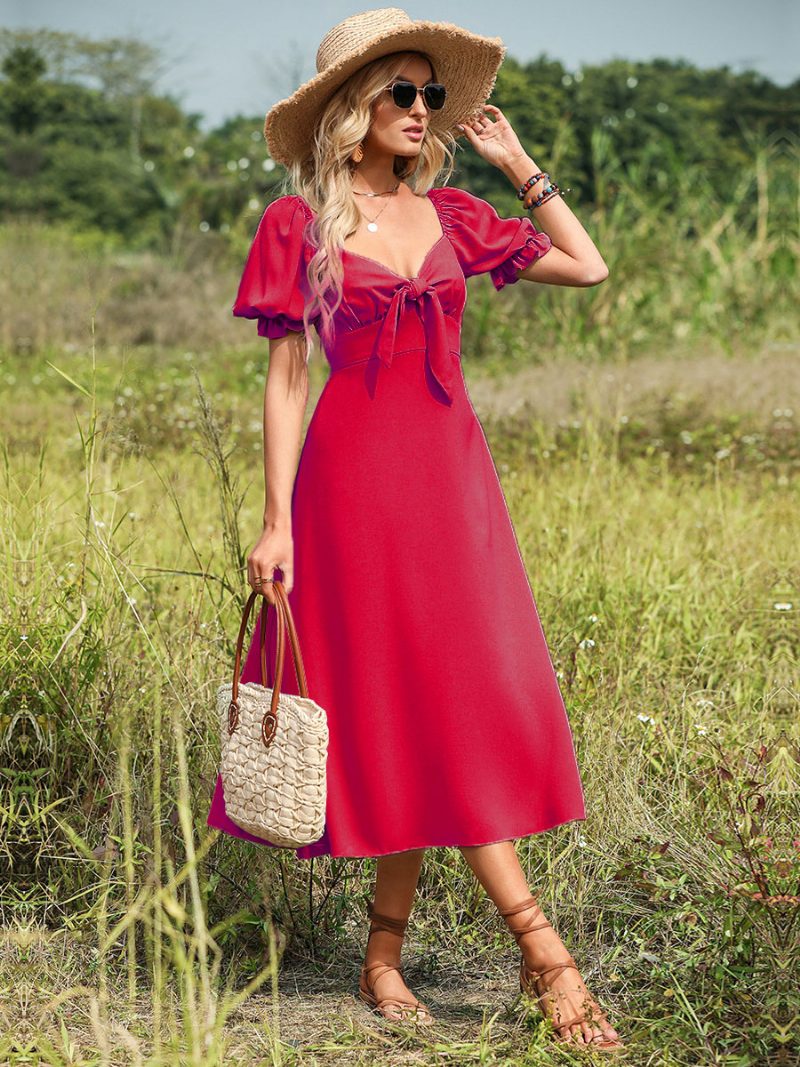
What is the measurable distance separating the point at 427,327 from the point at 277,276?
305 millimetres

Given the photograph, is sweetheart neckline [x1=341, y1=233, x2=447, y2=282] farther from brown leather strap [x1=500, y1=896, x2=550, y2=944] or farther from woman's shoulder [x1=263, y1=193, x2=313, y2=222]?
brown leather strap [x1=500, y1=896, x2=550, y2=944]

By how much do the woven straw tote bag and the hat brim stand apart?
0.94 meters

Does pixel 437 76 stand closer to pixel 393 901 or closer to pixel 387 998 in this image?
pixel 393 901

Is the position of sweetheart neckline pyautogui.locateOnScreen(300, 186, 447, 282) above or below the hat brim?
below

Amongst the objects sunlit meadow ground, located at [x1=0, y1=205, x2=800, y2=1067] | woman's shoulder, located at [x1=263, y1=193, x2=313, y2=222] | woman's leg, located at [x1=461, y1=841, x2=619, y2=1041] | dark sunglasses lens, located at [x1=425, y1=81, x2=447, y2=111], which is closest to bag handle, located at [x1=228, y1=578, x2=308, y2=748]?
sunlit meadow ground, located at [x1=0, y1=205, x2=800, y2=1067]

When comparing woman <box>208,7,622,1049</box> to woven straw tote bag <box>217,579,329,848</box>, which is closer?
woven straw tote bag <box>217,579,329,848</box>

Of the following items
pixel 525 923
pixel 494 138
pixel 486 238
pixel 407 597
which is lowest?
pixel 525 923

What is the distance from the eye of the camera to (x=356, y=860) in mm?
3121

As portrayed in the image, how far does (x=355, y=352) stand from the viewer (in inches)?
101

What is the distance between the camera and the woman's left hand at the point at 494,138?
2.78m

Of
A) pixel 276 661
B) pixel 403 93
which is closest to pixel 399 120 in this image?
pixel 403 93

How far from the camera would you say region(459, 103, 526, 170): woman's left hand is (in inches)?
109

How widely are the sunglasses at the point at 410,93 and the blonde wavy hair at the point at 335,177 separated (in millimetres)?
27

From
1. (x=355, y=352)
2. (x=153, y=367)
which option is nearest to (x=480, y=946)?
(x=355, y=352)
